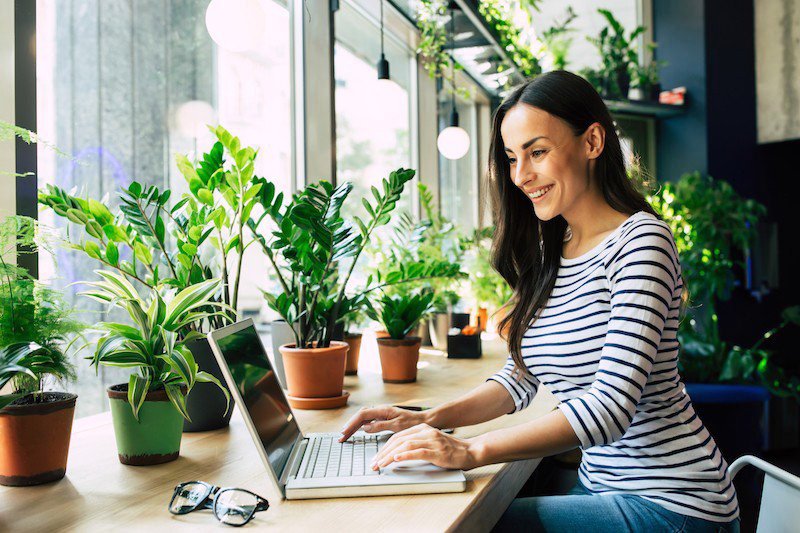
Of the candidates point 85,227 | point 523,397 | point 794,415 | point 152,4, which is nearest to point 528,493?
point 523,397

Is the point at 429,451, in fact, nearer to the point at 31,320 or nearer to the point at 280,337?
the point at 31,320

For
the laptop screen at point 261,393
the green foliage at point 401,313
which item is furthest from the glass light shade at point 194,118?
the laptop screen at point 261,393

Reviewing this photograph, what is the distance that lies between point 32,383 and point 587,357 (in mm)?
1088

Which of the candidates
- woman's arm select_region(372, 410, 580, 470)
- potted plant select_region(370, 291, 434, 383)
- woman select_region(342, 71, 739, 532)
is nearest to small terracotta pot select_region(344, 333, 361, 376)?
potted plant select_region(370, 291, 434, 383)

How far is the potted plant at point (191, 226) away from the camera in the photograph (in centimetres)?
145

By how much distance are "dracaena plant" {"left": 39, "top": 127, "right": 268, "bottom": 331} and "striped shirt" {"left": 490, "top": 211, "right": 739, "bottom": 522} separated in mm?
778

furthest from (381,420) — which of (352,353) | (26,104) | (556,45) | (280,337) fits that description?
(556,45)

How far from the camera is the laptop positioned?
1.12 metres

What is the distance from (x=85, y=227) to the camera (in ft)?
4.75

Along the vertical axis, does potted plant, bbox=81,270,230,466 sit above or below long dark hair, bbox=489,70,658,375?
below

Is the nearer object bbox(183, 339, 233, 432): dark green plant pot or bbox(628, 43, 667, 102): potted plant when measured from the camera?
bbox(183, 339, 233, 432): dark green plant pot

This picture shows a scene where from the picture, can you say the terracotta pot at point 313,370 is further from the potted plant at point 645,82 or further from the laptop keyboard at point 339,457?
the potted plant at point 645,82

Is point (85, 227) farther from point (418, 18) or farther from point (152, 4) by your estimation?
point (418, 18)

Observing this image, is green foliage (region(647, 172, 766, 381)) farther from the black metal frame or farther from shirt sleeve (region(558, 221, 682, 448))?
the black metal frame
